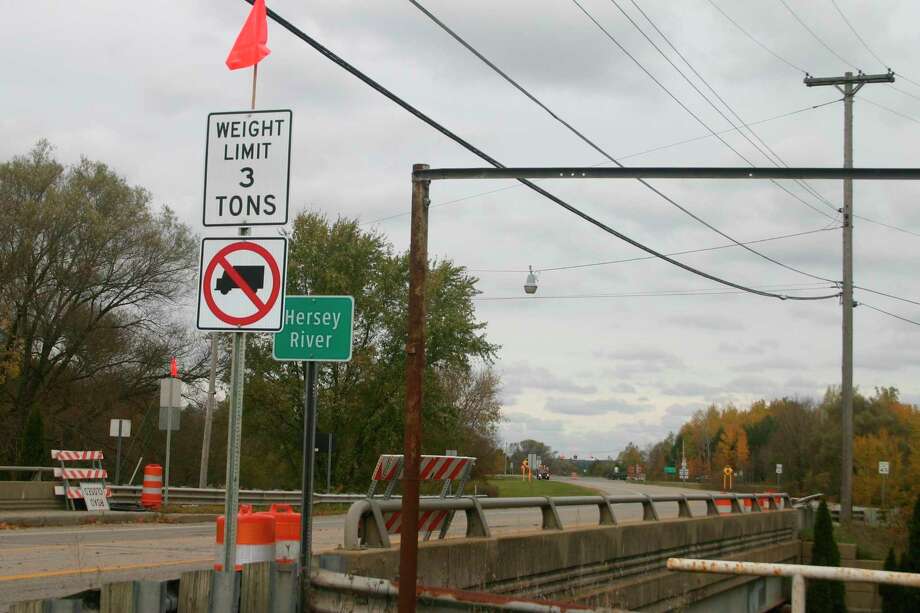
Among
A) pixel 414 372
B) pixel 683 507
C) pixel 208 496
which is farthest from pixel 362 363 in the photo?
pixel 414 372

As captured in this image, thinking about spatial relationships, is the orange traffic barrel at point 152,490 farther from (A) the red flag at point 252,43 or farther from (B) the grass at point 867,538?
(A) the red flag at point 252,43

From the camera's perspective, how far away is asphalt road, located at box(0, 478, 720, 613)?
11.0m

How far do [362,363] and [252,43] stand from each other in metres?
39.0

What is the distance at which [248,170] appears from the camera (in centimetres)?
698

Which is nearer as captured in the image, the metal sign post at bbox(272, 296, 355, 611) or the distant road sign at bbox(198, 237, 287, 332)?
the distant road sign at bbox(198, 237, 287, 332)

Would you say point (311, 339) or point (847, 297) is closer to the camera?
point (311, 339)

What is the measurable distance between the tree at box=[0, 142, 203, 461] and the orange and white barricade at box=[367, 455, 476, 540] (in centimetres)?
2964

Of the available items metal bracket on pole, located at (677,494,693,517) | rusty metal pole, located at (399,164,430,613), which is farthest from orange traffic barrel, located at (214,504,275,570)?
metal bracket on pole, located at (677,494,693,517)

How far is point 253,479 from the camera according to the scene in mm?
55188

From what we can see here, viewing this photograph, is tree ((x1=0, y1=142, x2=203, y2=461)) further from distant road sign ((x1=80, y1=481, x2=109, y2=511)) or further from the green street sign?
the green street sign

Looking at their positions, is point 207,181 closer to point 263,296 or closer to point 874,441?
point 263,296

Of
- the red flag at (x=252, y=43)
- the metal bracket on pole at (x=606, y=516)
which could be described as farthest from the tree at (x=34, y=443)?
the red flag at (x=252, y=43)

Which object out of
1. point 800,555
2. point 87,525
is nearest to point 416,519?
point 87,525

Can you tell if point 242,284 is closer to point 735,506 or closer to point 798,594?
point 798,594
